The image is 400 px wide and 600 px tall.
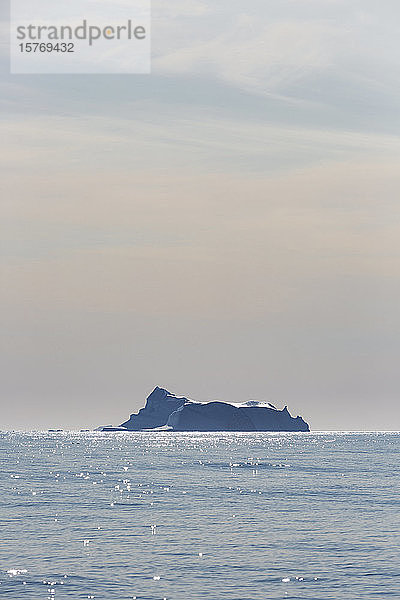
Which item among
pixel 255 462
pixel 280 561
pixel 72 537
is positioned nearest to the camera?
pixel 280 561

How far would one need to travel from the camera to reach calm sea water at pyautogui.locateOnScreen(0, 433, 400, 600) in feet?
176

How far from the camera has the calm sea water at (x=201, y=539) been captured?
176ft

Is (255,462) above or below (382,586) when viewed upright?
above

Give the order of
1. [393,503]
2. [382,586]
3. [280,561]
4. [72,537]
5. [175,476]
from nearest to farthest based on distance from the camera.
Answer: [382,586] < [280,561] < [72,537] < [393,503] < [175,476]

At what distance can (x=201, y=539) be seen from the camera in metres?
71.5

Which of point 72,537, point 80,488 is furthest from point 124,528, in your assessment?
point 80,488

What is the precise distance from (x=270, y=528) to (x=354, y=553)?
46.4 ft

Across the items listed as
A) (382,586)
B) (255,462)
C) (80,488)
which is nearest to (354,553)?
(382,586)

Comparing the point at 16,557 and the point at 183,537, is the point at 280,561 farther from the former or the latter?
the point at 16,557

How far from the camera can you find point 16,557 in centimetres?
6325

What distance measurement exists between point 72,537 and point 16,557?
9290mm

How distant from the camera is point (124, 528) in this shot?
78062mm

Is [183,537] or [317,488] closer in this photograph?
[183,537]

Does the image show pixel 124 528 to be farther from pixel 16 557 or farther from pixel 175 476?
pixel 175 476
